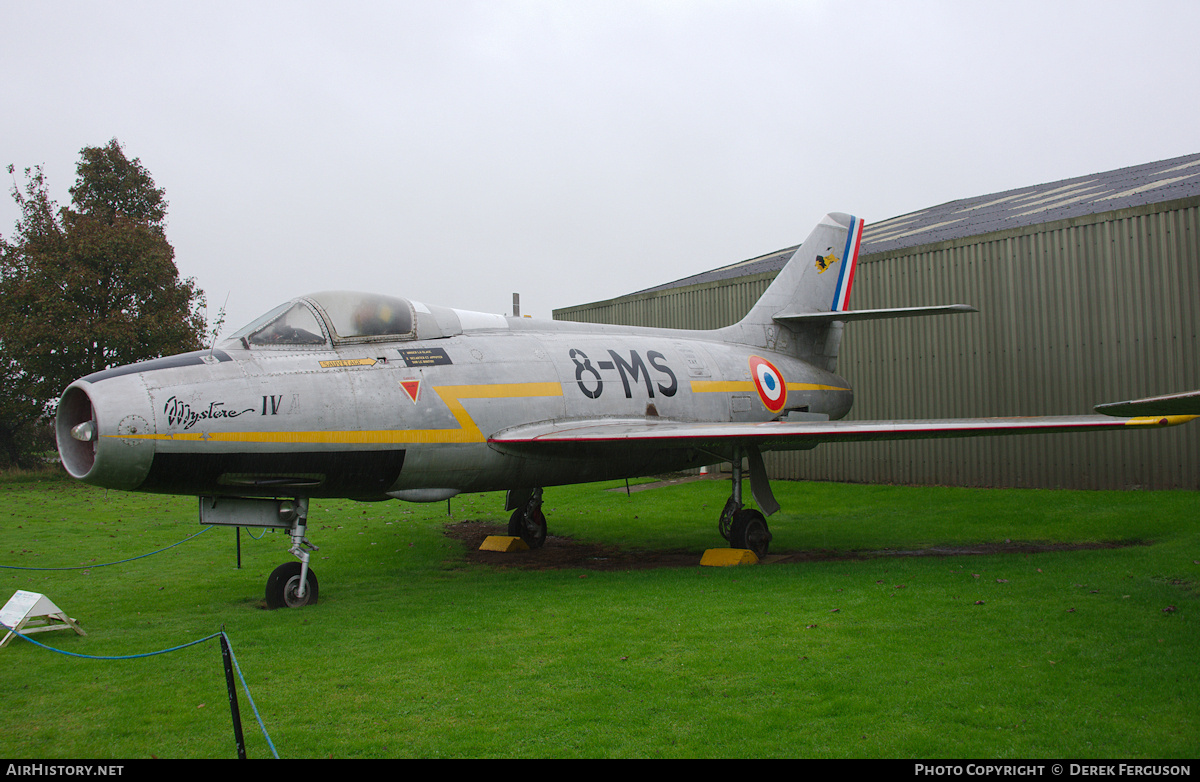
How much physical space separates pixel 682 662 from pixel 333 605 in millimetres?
4098

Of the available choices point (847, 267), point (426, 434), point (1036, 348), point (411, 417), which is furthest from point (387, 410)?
point (1036, 348)

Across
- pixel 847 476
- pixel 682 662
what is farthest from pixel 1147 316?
pixel 682 662

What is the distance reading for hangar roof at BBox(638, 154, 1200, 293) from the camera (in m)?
15.1

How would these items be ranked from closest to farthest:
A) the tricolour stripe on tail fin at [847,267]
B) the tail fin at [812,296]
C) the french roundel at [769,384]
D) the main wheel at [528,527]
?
the french roundel at [769,384]
the main wheel at [528,527]
the tail fin at [812,296]
the tricolour stripe on tail fin at [847,267]

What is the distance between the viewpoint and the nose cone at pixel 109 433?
651 cm

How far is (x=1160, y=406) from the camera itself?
4.48 metres

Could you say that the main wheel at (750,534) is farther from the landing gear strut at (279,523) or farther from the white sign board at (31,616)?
the white sign board at (31,616)

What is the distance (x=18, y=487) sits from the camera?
994 inches

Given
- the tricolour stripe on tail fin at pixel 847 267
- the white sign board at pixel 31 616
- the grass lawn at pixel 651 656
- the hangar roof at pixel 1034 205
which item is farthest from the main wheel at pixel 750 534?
the hangar roof at pixel 1034 205

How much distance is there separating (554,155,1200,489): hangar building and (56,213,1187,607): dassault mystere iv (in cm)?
455

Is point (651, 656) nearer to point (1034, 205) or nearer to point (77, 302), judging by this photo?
point (1034, 205)

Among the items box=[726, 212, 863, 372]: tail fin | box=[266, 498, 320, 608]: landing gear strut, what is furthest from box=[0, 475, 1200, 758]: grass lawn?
box=[726, 212, 863, 372]: tail fin

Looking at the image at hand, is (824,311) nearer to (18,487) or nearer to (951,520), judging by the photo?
(951,520)

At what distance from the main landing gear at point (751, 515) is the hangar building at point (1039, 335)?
23.6 ft
